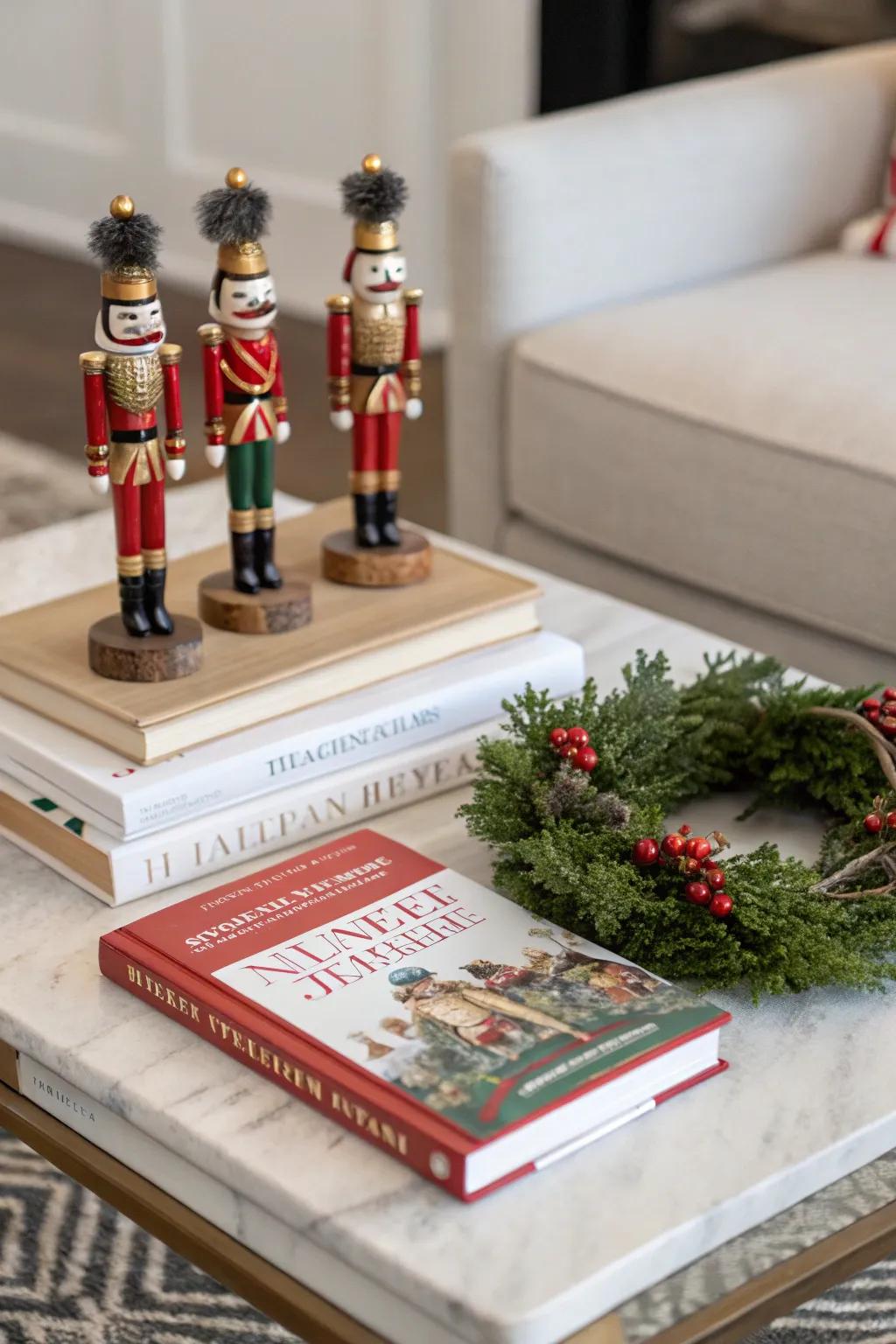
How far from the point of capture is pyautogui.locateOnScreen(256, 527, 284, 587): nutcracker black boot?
3.61ft

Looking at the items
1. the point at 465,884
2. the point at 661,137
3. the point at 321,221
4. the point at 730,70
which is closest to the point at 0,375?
the point at 321,221

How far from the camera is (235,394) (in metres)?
1.05

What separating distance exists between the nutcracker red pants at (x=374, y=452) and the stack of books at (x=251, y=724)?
80 mm

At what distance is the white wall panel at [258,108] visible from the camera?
10.6ft

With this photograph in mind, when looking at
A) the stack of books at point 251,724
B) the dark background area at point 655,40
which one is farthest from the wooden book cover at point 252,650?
the dark background area at point 655,40

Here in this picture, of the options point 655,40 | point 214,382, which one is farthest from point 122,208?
point 655,40

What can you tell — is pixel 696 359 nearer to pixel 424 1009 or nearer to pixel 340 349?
pixel 340 349

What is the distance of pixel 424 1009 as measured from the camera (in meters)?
0.81

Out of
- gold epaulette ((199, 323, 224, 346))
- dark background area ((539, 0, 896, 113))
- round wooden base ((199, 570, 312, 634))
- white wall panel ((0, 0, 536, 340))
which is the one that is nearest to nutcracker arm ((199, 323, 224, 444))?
gold epaulette ((199, 323, 224, 346))

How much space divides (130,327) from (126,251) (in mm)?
41

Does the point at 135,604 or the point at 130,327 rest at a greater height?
the point at 130,327

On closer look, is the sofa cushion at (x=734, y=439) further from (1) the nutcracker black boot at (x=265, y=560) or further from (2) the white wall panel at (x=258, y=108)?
(2) the white wall panel at (x=258, y=108)

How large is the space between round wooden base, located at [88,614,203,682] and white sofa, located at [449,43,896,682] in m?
0.78

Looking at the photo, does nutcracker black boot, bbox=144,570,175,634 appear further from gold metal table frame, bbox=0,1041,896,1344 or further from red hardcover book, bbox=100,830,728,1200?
gold metal table frame, bbox=0,1041,896,1344
